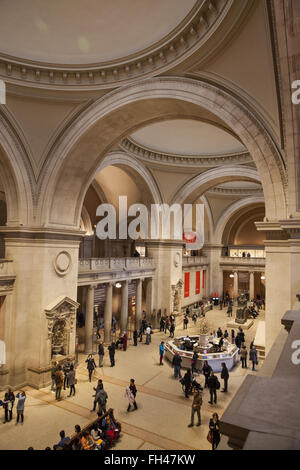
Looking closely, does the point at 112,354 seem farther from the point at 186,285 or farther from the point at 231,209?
the point at 231,209

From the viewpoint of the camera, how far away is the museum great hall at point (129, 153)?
5828 millimetres

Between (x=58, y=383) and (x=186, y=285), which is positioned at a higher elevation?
(x=186, y=285)

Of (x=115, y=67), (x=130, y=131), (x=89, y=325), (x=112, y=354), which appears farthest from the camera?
(x=89, y=325)

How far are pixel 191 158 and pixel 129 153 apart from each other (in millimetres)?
3804

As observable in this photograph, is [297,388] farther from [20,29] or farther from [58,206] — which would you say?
[58,206]

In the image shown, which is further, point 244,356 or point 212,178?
point 212,178

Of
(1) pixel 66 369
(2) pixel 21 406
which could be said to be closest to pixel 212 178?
(1) pixel 66 369

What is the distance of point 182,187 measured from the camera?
1842 cm

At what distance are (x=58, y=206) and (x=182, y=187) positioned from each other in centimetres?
900

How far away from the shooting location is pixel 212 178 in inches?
717

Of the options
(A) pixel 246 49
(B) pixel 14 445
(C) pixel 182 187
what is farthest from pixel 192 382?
(C) pixel 182 187

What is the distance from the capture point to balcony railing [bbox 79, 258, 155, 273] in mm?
13945

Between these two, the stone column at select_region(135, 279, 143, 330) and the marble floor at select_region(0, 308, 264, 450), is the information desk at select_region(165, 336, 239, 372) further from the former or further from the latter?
the stone column at select_region(135, 279, 143, 330)

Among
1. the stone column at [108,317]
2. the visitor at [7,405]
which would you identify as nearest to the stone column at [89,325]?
the stone column at [108,317]
